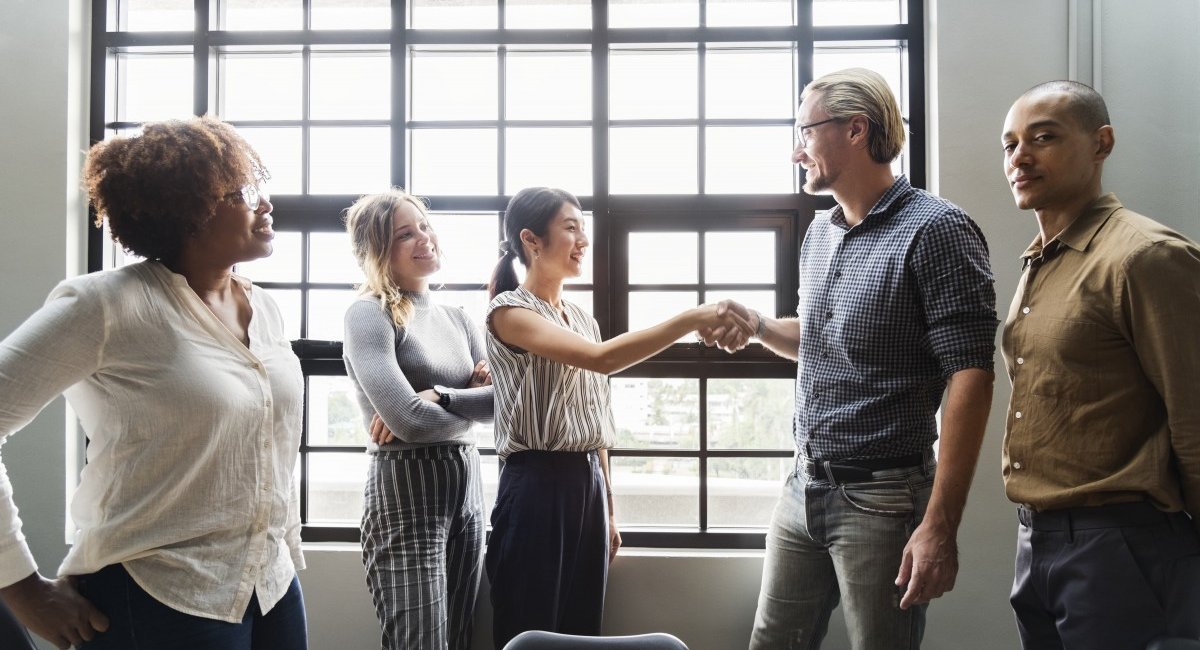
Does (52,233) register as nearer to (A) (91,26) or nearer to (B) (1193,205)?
(A) (91,26)

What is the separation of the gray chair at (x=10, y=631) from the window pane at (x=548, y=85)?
7.69 ft

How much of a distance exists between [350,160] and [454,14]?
0.78m

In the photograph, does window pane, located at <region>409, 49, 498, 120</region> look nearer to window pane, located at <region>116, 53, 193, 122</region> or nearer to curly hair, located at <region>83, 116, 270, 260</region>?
window pane, located at <region>116, 53, 193, 122</region>

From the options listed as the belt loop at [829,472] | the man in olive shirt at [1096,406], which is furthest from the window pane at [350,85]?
the man in olive shirt at [1096,406]

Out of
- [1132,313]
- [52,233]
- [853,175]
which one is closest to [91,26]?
[52,233]

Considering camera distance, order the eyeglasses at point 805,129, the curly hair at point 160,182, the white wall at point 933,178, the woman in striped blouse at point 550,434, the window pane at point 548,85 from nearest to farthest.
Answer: the curly hair at point 160,182, the eyeglasses at point 805,129, the woman in striped blouse at point 550,434, the white wall at point 933,178, the window pane at point 548,85

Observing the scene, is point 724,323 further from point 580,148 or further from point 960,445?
point 580,148

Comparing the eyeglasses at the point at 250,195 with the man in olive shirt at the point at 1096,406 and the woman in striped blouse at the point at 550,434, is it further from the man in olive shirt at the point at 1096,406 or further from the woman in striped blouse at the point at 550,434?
the man in olive shirt at the point at 1096,406

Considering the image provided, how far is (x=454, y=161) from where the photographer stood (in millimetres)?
3039

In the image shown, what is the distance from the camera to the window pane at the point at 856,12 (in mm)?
2957

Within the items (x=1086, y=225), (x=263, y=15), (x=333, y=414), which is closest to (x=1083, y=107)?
(x=1086, y=225)

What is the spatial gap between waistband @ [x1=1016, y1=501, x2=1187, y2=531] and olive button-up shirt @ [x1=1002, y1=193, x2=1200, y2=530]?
A: 18mm

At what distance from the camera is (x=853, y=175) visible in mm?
1857

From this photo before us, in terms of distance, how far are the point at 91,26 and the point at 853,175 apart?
124 inches
